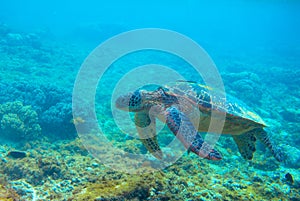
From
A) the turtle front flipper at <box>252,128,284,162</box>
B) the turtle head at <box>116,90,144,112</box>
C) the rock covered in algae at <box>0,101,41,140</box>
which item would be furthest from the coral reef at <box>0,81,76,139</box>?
the turtle front flipper at <box>252,128,284,162</box>

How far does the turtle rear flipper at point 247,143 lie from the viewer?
5195 millimetres

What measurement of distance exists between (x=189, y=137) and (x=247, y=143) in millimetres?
2676

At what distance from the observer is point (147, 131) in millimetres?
4754

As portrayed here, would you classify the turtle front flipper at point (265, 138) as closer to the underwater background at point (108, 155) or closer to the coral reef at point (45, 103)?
the underwater background at point (108, 155)

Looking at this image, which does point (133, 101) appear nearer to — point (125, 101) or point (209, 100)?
point (125, 101)

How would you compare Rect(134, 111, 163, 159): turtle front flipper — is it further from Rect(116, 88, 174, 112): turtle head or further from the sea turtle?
Rect(116, 88, 174, 112): turtle head

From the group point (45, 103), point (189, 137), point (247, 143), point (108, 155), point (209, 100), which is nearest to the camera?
point (189, 137)

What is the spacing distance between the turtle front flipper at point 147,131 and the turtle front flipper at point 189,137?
0.92 metres

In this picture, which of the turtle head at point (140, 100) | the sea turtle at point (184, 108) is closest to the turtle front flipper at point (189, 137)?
the sea turtle at point (184, 108)

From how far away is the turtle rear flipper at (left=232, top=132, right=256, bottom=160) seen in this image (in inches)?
205

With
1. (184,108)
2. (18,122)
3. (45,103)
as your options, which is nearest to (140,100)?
(184,108)

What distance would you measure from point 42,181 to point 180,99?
9.88 ft

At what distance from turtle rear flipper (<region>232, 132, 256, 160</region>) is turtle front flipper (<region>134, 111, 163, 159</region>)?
2136 millimetres

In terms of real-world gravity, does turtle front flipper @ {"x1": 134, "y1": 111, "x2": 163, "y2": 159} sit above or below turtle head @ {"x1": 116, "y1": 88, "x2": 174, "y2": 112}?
below
